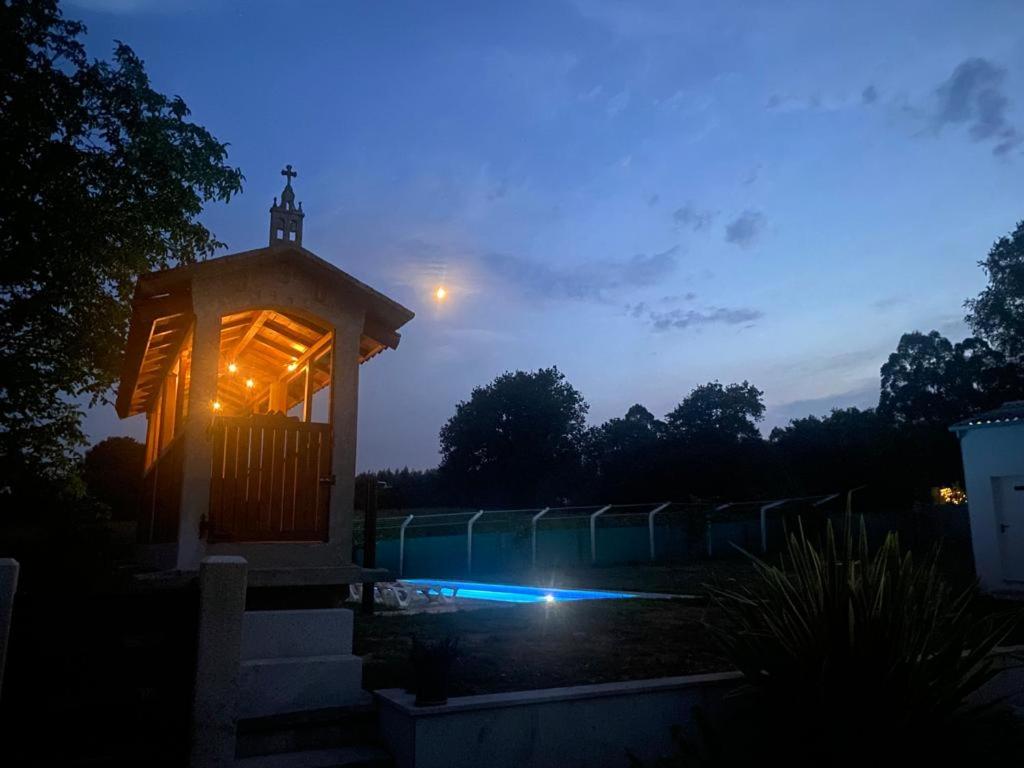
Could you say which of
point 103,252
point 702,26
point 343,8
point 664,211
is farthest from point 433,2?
point 664,211

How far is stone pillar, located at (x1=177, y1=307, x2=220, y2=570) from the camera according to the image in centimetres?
650

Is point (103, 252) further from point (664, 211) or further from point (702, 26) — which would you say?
point (664, 211)

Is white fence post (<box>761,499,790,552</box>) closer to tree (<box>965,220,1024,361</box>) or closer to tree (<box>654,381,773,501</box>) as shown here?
tree (<box>654,381,773,501</box>)

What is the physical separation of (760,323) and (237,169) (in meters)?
17.6

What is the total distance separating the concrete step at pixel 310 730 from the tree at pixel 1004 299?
39.7 meters

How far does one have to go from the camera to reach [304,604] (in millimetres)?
6789

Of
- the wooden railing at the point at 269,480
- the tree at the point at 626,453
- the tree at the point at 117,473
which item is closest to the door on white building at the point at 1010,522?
the wooden railing at the point at 269,480

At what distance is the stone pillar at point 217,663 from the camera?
4.61 m

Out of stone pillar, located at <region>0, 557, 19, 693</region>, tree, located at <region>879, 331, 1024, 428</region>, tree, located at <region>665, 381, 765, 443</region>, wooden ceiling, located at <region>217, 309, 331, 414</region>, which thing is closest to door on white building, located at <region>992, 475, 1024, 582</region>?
wooden ceiling, located at <region>217, 309, 331, 414</region>

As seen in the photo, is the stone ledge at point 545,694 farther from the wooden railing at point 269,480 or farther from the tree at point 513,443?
the tree at point 513,443

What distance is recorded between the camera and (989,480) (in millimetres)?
14367

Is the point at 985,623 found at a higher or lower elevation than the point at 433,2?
lower

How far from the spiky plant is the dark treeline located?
27.4m

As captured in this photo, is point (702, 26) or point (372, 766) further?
point (702, 26)
